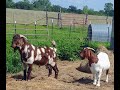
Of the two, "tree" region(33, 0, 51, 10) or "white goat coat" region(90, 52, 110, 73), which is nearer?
"white goat coat" region(90, 52, 110, 73)

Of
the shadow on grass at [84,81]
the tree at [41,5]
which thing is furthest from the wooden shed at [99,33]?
the tree at [41,5]

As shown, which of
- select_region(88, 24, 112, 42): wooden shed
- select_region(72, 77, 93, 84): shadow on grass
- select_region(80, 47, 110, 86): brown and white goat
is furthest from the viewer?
select_region(88, 24, 112, 42): wooden shed

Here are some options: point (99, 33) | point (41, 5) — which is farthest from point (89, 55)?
point (41, 5)

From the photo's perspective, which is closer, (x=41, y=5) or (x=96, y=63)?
(x=96, y=63)

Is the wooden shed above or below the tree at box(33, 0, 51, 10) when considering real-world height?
below

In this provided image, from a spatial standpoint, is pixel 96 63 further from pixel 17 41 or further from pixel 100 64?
pixel 17 41

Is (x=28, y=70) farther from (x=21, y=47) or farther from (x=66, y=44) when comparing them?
(x=66, y=44)

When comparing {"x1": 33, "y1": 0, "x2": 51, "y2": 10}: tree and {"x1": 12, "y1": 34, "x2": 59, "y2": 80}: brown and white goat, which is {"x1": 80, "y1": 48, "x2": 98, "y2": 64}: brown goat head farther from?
{"x1": 33, "y1": 0, "x2": 51, "y2": 10}: tree

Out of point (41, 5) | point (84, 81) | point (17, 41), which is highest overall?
point (41, 5)

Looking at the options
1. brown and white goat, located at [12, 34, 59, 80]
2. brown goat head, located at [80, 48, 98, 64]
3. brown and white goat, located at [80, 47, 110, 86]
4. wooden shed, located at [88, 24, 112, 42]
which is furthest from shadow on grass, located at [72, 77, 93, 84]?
wooden shed, located at [88, 24, 112, 42]

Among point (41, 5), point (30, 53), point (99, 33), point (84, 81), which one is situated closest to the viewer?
point (30, 53)
